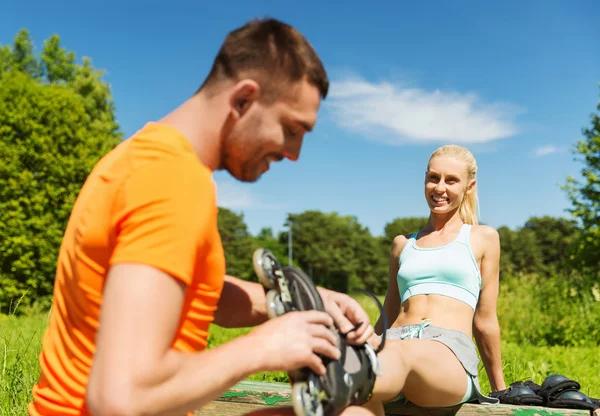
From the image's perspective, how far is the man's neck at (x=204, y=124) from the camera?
4.43 ft

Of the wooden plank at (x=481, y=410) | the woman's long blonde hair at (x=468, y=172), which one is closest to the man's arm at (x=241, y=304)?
the wooden plank at (x=481, y=410)

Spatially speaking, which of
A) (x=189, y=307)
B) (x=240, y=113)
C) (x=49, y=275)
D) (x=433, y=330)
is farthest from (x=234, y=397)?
(x=49, y=275)

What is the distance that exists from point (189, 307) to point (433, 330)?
5.89 feet

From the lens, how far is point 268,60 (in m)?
1.36

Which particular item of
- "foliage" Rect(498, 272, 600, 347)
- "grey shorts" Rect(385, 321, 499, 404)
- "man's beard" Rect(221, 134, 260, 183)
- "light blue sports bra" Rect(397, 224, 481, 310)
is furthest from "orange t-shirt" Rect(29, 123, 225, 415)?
"foliage" Rect(498, 272, 600, 347)

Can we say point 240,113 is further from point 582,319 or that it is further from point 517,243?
point 517,243

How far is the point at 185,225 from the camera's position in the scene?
1108mm

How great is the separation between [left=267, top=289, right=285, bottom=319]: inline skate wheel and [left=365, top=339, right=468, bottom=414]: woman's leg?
24.5 inches

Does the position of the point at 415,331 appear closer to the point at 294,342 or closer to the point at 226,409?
the point at 226,409

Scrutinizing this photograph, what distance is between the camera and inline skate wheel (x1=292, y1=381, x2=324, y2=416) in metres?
1.24

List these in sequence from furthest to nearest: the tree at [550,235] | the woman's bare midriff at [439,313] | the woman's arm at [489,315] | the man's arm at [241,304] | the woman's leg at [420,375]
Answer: the tree at [550,235], the woman's arm at [489,315], the woman's bare midriff at [439,313], the woman's leg at [420,375], the man's arm at [241,304]

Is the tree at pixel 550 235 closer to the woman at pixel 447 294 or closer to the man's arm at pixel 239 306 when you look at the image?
the woman at pixel 447 294

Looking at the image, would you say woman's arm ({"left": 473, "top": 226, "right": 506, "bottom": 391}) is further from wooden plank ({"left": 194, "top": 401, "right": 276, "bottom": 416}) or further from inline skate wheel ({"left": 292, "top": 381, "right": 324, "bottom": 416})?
inline skate wheel ({"left": 292, "top": 381, "right": 324, "bottom": 416})

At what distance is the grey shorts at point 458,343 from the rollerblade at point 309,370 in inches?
41.5
